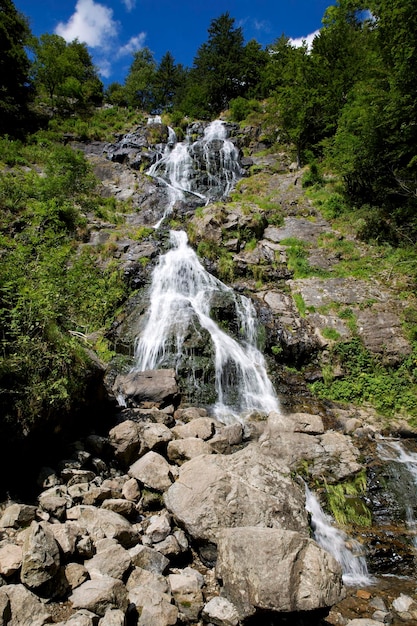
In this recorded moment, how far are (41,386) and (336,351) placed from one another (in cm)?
845

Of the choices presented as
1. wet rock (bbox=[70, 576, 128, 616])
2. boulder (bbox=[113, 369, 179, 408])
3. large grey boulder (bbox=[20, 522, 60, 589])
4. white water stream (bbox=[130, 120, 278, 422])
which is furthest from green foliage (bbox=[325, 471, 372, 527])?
large grey boulder (bbox=[20, 522, 60, 589])

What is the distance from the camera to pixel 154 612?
3.20m

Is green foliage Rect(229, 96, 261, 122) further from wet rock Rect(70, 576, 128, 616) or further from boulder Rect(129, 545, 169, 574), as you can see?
wet rock Rect(70, 576, 128, 616)

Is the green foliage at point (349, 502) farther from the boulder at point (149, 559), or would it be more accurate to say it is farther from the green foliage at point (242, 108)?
the green foliage at point (242, 108)

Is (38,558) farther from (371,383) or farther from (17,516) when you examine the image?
(371,383)

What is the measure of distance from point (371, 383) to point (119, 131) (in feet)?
99.7

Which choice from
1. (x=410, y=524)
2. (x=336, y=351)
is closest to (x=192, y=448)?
(x=410, y=524)

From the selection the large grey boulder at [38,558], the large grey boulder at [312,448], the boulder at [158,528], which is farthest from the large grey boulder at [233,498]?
the large grey boulder at [38,558]

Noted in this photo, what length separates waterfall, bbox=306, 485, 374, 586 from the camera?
15.4ft

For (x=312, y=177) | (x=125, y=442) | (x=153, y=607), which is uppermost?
(x=312, y=177)

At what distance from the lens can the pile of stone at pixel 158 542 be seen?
308 centimetres

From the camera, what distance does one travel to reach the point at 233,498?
456 centimetres

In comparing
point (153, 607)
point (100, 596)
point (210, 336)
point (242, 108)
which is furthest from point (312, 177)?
point (100, 596)

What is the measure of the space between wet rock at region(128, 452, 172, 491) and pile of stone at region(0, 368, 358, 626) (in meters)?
0.02
